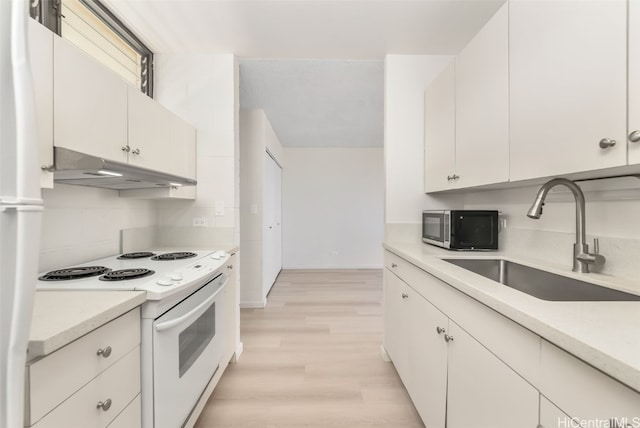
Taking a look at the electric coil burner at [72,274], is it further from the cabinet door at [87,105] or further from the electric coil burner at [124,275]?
the cabinet door at [87,105]

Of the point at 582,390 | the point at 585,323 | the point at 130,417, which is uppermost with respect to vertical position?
the point at 585,323

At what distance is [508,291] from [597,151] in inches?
21.7

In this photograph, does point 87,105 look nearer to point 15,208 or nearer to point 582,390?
point 15,208

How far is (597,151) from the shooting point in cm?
93

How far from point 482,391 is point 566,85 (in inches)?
44.1

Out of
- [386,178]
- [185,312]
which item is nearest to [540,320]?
[185,312]

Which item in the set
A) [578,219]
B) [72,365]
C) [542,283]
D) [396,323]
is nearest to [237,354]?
[396,323]

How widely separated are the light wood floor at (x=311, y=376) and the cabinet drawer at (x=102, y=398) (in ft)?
2.56

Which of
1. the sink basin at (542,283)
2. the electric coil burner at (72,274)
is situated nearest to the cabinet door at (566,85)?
the sink basin at (542,283)

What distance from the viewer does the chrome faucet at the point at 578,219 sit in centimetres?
113

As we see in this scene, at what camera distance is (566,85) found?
1037 millimetres

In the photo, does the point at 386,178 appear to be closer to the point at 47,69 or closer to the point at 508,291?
the point at 508,291

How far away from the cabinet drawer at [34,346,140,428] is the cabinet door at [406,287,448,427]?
123 cm

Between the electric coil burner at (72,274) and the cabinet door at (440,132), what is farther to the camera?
the cabinet door at (440,132)
